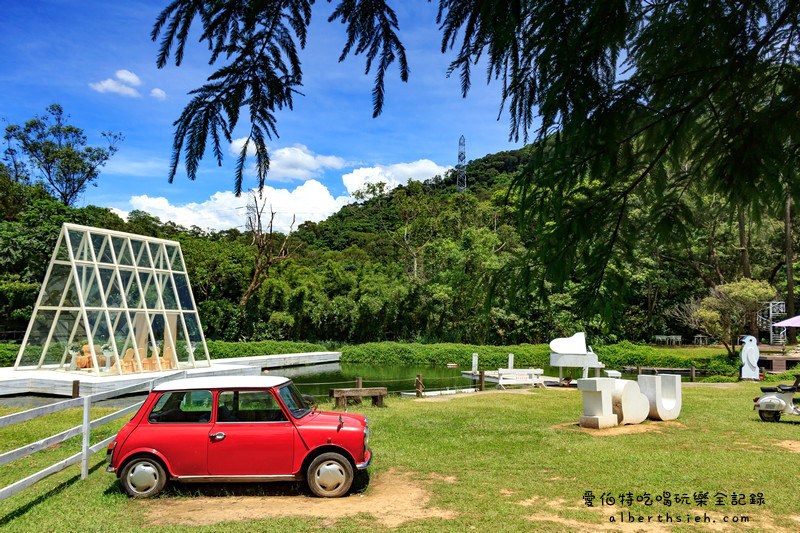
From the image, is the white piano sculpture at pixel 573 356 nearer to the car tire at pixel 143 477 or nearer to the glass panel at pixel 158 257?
the glass panel at pixel 158 257

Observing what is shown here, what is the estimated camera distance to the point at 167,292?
2062 centimetres

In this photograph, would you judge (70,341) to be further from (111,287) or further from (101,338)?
(111,287)

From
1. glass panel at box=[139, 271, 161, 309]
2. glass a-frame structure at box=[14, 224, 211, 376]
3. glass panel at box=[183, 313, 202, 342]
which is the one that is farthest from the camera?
glass panel at box=[183, 313, 202, 342]

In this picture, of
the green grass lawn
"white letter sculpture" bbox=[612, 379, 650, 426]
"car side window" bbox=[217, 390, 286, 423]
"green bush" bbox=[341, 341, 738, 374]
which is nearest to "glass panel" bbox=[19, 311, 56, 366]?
the green grass lawn

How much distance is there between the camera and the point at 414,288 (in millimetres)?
40094

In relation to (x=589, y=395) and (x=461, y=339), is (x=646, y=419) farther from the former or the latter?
(x=461, y=339)

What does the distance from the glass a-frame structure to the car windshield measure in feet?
39.7

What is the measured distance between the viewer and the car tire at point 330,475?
6.80 m

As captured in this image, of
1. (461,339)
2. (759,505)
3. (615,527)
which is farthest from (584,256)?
(461,339)

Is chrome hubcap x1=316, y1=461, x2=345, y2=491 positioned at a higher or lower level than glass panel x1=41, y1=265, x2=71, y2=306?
lower

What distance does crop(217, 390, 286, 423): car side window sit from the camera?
7.00 metres

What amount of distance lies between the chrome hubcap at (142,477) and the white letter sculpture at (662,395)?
375 inches

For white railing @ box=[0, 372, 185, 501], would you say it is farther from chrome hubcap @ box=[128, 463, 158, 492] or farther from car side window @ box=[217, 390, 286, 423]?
car side window @ box=[217, 390, 286, 423]

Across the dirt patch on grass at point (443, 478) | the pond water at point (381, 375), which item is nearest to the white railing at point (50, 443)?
the dirt patch on grass at point (443, 478)
